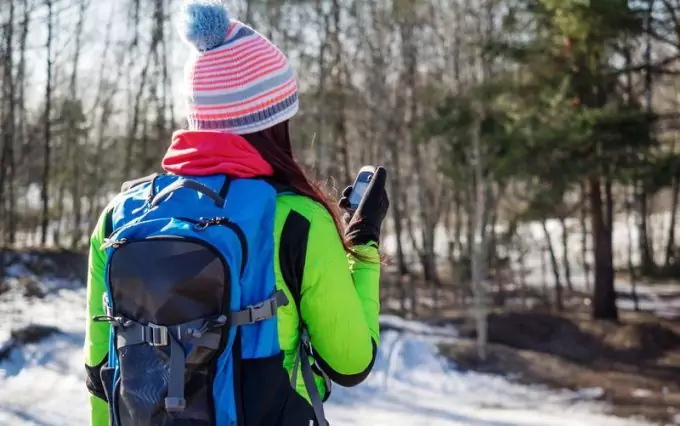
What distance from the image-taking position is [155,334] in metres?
1.38

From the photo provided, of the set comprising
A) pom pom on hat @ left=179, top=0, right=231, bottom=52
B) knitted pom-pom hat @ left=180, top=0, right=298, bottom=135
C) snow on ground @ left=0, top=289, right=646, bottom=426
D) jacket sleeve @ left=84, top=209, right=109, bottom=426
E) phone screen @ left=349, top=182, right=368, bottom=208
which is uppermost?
pom pom on hat @ left=179, top=0, right=231, bottom=52

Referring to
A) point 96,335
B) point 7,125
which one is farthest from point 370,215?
point 7,125

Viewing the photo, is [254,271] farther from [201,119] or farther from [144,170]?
[144,170]

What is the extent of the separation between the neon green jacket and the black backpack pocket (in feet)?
0.47

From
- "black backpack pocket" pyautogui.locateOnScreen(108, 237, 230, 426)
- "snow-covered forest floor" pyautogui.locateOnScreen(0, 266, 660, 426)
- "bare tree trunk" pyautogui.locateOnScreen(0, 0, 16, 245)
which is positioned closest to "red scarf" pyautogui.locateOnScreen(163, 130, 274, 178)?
"black backpack pocket" pyautogui.locateOnScreen(108, 237, 230, 426)

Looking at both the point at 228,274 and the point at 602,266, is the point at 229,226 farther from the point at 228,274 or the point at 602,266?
the point at 602,266

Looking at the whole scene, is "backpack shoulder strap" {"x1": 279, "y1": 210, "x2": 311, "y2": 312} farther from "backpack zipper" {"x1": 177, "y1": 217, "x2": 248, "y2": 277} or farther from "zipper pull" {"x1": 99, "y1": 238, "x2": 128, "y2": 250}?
"zipper pull" {"x1": 99, "y1": 238, "x2": 128, "y2": 250}

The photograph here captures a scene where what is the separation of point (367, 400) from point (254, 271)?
690 centimetres

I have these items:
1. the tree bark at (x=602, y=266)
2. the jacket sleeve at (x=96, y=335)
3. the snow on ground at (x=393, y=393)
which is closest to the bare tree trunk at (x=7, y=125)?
the snow on ground at (x=393, y=393)

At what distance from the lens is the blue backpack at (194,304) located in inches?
53.4

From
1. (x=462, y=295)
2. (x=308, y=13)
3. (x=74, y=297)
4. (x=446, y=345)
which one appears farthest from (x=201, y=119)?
(x=308, y=13)

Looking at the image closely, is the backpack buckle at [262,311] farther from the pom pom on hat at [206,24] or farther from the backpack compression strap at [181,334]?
the pom pom on hat at [206,24]

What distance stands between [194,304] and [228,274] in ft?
0.28

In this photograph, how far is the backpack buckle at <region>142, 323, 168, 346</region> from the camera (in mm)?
1370
